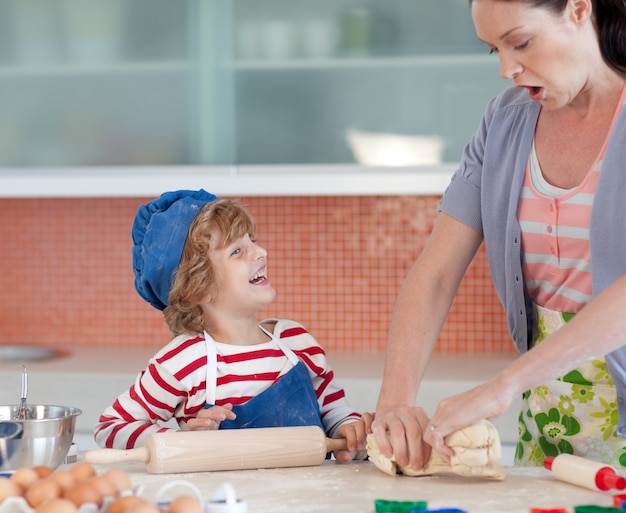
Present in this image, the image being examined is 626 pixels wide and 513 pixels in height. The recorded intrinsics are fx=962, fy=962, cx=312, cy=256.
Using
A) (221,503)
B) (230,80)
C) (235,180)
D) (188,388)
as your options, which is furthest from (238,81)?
(221,503)

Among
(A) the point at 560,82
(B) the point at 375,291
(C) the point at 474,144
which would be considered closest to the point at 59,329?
(B) the point at 375,291

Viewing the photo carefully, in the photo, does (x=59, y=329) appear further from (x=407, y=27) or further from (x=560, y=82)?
(x=560, y=82)

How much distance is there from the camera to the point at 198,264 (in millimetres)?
1621

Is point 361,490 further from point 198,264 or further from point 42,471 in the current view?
point 198,264

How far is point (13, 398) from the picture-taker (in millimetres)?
2410

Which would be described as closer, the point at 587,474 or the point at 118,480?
the point at 118,480

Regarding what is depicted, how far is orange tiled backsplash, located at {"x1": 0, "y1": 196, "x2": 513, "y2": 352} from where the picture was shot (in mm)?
2832

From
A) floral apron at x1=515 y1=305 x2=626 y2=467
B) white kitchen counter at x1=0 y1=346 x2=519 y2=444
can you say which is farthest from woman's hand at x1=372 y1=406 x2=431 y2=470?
white kitchen counter at x1=0 y1=346 x2=519 y2=444

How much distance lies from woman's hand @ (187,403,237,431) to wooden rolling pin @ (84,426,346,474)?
13cm

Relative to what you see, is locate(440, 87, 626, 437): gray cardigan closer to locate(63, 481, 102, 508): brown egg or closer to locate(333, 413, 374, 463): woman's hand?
locate(333, 413, 374, 463): woman's hand

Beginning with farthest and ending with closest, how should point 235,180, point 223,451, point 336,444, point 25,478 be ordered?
1. point 235,180
2. point 336,444
3. point 223,451
4. point 25,478

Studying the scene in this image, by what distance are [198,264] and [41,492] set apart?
2.22 ft

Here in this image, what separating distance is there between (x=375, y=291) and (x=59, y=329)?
38.6 inches

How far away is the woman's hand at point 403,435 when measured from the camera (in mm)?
1213
